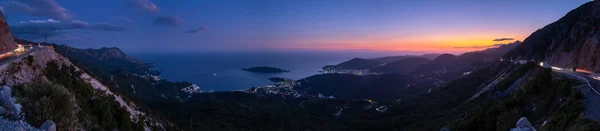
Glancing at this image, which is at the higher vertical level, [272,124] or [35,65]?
[35,65]

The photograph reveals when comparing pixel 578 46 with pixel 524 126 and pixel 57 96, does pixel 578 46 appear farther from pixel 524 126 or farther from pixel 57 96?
pixel 57 96

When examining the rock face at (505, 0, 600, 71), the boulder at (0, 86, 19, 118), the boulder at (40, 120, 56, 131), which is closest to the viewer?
the boulder at (40, 120, 56, 131)

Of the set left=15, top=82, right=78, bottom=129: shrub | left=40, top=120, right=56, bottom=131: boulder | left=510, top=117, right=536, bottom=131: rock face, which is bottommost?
left=510, top=117, right=536, bottom=131: rock face

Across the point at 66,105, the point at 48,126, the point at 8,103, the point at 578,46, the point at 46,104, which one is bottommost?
the point at 48,126

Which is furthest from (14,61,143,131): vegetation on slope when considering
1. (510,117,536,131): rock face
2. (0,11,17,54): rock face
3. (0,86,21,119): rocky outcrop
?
(510,117,536,131): rock face

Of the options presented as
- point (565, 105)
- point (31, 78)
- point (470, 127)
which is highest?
point (31, 78)

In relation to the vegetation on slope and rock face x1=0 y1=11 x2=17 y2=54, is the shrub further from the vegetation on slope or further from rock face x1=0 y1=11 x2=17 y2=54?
rock face x1=0 y1=11 x2=17 y2=54

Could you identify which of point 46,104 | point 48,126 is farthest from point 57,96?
A: point 48,126

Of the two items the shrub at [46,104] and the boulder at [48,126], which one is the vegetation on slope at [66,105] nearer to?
the shrub at [46,104]

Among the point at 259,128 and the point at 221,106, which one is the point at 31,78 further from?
the point at 221,106

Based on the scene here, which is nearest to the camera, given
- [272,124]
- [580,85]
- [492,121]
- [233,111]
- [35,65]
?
[35,65]

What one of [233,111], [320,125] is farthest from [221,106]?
[320,125]
